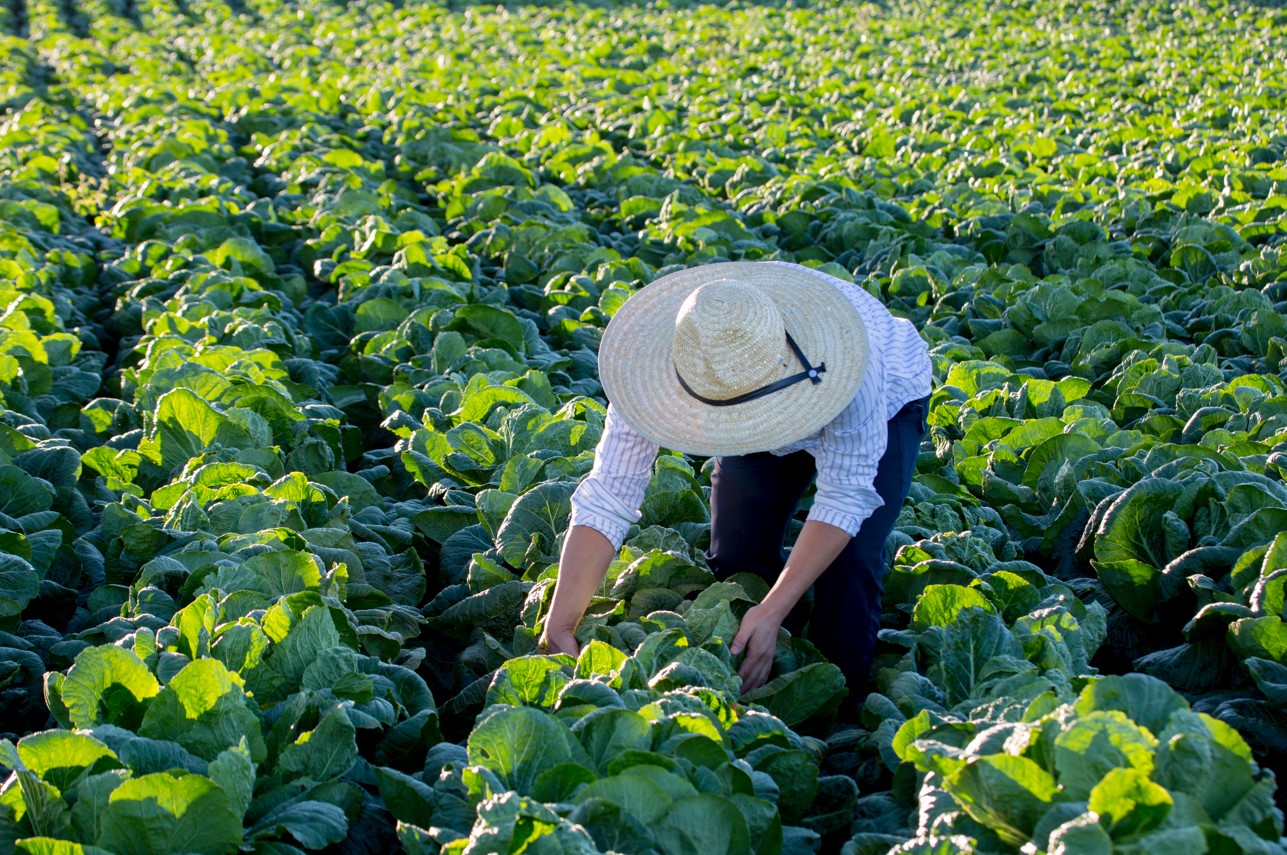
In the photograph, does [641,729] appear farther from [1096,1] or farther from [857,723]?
[1096,1]

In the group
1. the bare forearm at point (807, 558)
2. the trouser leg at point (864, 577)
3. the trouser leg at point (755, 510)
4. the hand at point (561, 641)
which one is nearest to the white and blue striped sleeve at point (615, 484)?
the hand at point (561, 641)

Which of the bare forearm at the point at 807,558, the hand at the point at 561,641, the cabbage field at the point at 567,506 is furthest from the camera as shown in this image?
the hand at the point at 561,641

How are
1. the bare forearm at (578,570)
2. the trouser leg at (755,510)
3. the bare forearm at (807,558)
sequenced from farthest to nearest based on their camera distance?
1. the trouser leg at (755,510)
2. the bare forearm at (578,570)
3. the bare forearm at (807,558)

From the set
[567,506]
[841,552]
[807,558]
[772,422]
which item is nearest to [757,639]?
[807,558]

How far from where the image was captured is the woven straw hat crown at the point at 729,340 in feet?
9.00

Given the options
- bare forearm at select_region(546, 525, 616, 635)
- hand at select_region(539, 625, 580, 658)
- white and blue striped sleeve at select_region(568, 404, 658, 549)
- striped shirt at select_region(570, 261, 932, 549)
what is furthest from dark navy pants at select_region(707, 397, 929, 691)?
hand at select_region(539, 625, 580, 658)

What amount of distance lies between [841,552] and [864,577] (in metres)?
0.11

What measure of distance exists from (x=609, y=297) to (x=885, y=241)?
225 cm

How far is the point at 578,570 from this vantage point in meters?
3.16

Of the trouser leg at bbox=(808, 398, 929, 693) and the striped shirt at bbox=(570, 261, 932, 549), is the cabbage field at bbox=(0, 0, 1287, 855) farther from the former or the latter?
the striped shirt at bbox=(570, 261, 932, 549)

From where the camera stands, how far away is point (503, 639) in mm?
3791

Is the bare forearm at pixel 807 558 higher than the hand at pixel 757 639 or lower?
higher

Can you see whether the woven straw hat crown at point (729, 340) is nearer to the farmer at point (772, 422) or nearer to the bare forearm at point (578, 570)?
the farmer at point (772, 422)

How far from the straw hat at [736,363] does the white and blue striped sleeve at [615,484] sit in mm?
145
